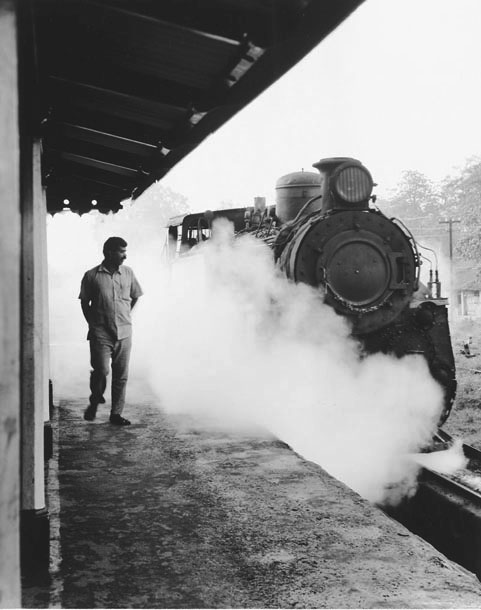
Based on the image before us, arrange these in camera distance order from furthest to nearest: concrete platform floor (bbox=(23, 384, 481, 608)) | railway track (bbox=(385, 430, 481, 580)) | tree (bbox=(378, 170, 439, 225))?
tree (bbox=(378, 170, 439, 225))
railway track (bbox=(385, 430, 481, 580))
concrete platform floor (bbox=(23, 384, 481, 608))

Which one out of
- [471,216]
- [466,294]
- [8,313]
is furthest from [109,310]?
[466,294]

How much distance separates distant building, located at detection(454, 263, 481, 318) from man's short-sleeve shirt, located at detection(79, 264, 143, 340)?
1084 inches

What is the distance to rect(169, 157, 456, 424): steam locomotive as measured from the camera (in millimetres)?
7328

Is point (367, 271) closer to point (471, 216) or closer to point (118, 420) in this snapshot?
point (118, 420)

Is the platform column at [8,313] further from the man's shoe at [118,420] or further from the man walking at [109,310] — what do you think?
the man's shoe at [118,420]

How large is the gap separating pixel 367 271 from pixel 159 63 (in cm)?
489

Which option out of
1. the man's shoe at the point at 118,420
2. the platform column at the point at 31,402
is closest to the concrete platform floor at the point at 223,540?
the platform column at the point at 31,402

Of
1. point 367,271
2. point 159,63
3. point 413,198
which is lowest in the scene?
point 367,271

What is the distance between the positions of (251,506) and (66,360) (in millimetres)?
10158

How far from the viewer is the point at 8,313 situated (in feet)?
4.83

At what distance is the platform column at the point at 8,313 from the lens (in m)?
1.46

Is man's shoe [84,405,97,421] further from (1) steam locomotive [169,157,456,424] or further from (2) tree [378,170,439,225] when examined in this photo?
(2) tree [378,170,439,225]

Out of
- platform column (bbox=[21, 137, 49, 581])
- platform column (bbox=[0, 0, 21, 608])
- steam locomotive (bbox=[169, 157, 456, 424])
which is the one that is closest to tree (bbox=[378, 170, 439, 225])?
steam locomotive (bbox=[169, 157, 456, 424])

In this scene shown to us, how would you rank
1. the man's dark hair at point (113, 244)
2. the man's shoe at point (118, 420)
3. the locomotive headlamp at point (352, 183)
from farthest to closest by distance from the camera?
the locomotive headlamp at point (352, 183)
the man's shoe at point (118, 420)
the man's dark hair at point (113, 244)
